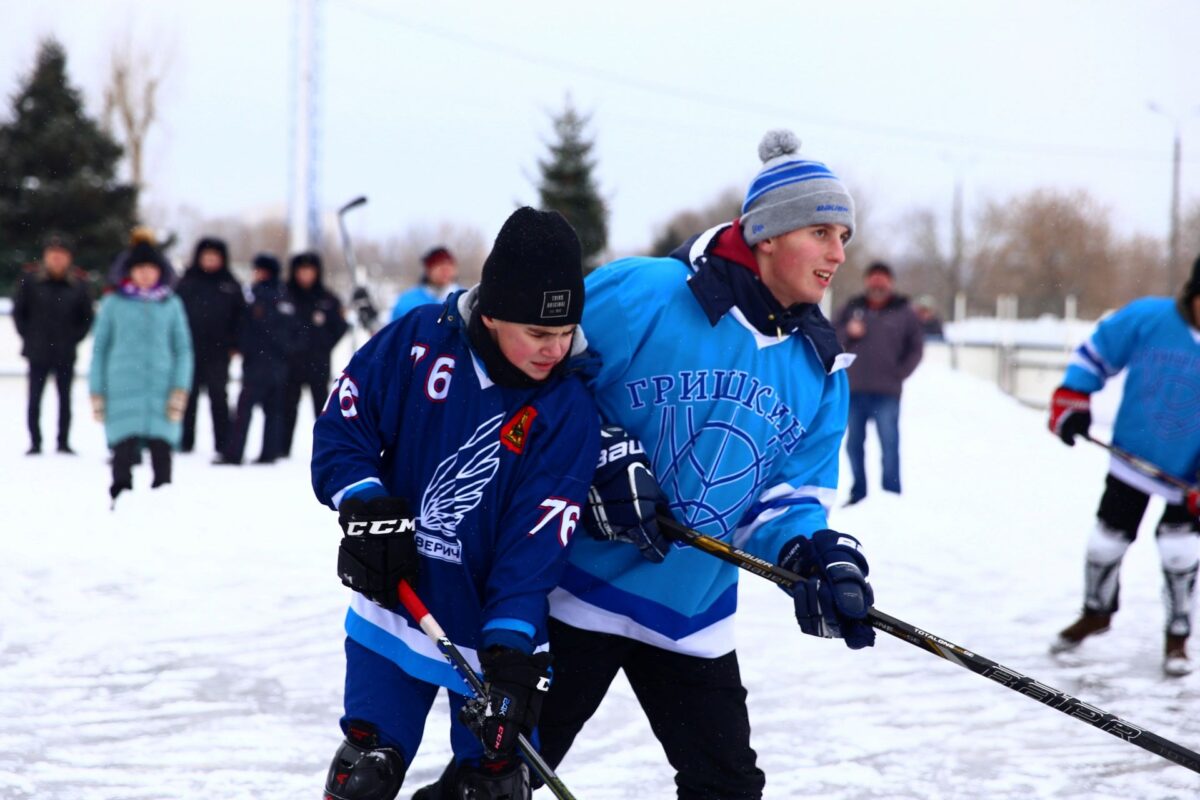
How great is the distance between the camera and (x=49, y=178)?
24.2m

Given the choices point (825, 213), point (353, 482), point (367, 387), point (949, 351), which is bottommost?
point (949, 351)

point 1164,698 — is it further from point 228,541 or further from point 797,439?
point 228,541

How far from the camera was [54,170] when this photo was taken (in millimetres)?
24141

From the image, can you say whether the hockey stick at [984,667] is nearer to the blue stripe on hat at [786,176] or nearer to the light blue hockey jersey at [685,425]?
the light blue hockey jersey at [685,425]

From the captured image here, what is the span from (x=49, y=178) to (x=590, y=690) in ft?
80.7

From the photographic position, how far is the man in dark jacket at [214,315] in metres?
9.54

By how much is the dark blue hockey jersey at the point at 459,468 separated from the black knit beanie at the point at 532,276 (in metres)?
0.13

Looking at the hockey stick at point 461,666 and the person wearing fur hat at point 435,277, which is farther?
the person wearing fur hat at point 435,277

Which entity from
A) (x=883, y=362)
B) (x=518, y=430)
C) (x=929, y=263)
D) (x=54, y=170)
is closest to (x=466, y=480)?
(x=518, y=430)

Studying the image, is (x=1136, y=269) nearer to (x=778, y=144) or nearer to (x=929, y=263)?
(x=929, y=263)

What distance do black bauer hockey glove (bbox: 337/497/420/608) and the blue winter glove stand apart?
0.81 meters

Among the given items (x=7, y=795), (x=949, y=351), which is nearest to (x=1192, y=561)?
(x=7, y=795)

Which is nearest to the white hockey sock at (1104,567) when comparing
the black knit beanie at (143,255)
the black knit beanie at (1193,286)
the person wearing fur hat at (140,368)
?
the black knit beanie at (1193,286)

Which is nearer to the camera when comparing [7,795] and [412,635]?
[412,635]
